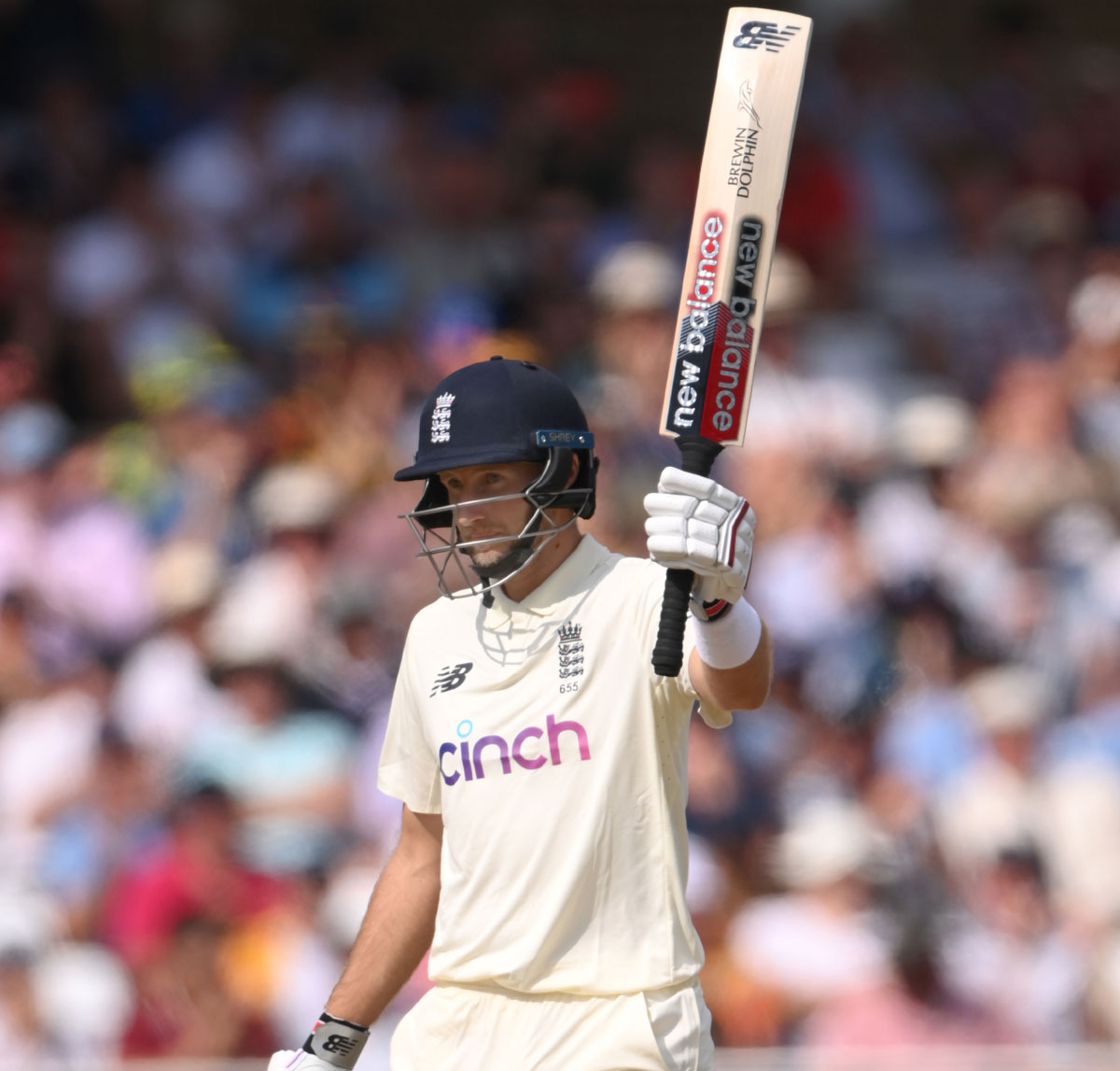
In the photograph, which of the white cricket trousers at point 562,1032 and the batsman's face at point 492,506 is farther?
the batsman's face at point 492,506

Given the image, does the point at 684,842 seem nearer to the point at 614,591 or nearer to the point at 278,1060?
the point at 614,591

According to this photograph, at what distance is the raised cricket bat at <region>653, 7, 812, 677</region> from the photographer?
307 centimetres

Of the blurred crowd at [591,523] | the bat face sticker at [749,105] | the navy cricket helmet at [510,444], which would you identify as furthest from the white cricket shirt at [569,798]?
the blurred crowd at [591,523]

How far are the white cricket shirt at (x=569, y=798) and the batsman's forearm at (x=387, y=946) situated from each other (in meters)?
0.11

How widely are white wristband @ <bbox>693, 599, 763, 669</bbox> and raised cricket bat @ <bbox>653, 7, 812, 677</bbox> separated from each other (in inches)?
12.9

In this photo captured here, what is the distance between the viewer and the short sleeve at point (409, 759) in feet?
10.6

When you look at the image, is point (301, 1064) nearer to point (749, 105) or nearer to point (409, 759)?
point (409, 759)

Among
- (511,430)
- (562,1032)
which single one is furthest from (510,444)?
(562,1032)

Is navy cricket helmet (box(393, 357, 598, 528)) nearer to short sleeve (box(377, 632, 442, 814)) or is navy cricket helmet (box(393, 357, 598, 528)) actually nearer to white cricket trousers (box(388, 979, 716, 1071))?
short sleeve (box(377, 632, 442, 814))

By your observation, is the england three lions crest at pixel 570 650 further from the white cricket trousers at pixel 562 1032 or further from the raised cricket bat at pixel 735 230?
the white cricket trousers at pixel 562 1032

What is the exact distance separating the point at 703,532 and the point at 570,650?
1.34 feet

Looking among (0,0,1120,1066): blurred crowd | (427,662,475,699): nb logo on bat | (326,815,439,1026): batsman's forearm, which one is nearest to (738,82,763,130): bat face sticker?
(427,662,475,699): nb logo on bat

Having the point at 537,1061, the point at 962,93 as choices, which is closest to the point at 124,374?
the point at 962,93

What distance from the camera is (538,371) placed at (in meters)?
3.24
